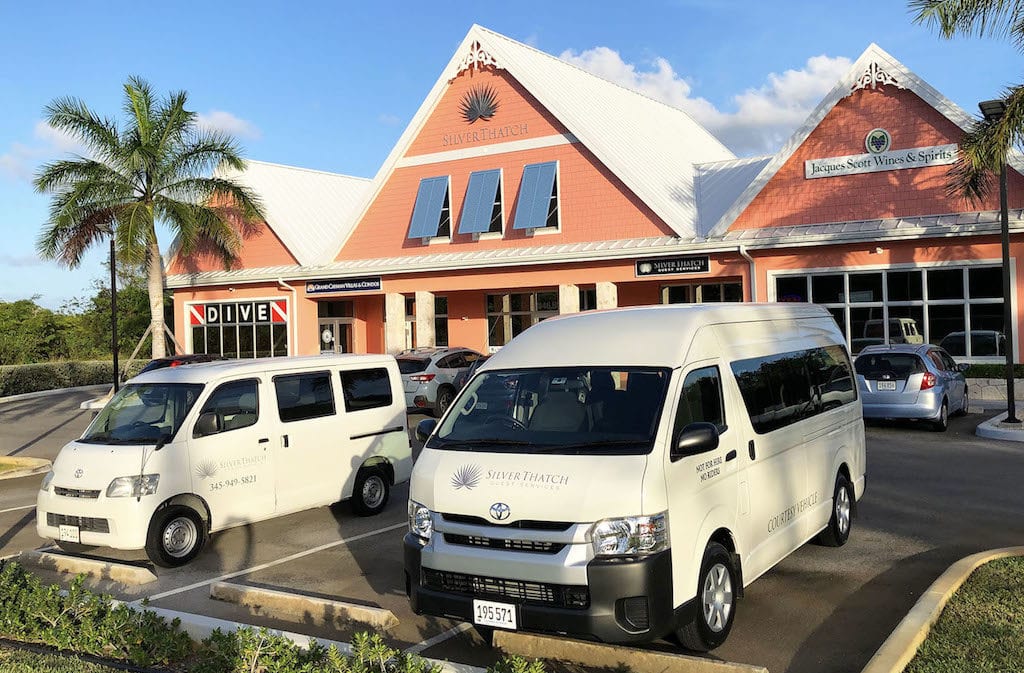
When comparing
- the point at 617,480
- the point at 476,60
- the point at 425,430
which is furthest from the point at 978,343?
the point at 617,480

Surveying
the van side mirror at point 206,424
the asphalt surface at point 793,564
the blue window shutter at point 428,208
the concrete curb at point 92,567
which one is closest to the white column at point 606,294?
the blue window shutter at point 428,208

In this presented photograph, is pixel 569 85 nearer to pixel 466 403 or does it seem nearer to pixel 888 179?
pixel 888 179

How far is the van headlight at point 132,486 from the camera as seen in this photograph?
29.3ft

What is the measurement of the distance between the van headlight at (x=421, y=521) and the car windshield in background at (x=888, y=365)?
1300 cm

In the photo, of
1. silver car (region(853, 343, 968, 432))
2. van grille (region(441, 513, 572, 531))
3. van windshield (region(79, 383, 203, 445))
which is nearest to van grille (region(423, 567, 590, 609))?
van grille (region(441, 513, 572, 531))

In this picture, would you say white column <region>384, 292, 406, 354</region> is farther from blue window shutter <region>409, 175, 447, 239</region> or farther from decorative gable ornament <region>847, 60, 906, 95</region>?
decorative gable ornament <region>847, 60, 906, 95</region>

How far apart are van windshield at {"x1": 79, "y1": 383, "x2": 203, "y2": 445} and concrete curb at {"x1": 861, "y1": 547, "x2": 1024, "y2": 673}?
22.5 feet

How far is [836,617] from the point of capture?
6.91 m

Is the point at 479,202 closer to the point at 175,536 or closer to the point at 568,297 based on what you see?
the point at 568,297

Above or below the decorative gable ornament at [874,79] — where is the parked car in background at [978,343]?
below

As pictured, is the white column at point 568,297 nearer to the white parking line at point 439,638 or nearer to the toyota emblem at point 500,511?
the white parking line at point 439,638

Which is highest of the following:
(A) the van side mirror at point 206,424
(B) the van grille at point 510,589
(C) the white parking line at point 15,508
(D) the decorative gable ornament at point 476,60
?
→ (D) the decorative gable ornament at point 476,60

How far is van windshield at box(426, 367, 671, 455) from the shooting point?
20.3 feet

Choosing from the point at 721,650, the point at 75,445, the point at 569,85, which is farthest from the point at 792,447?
the point at 569,85
